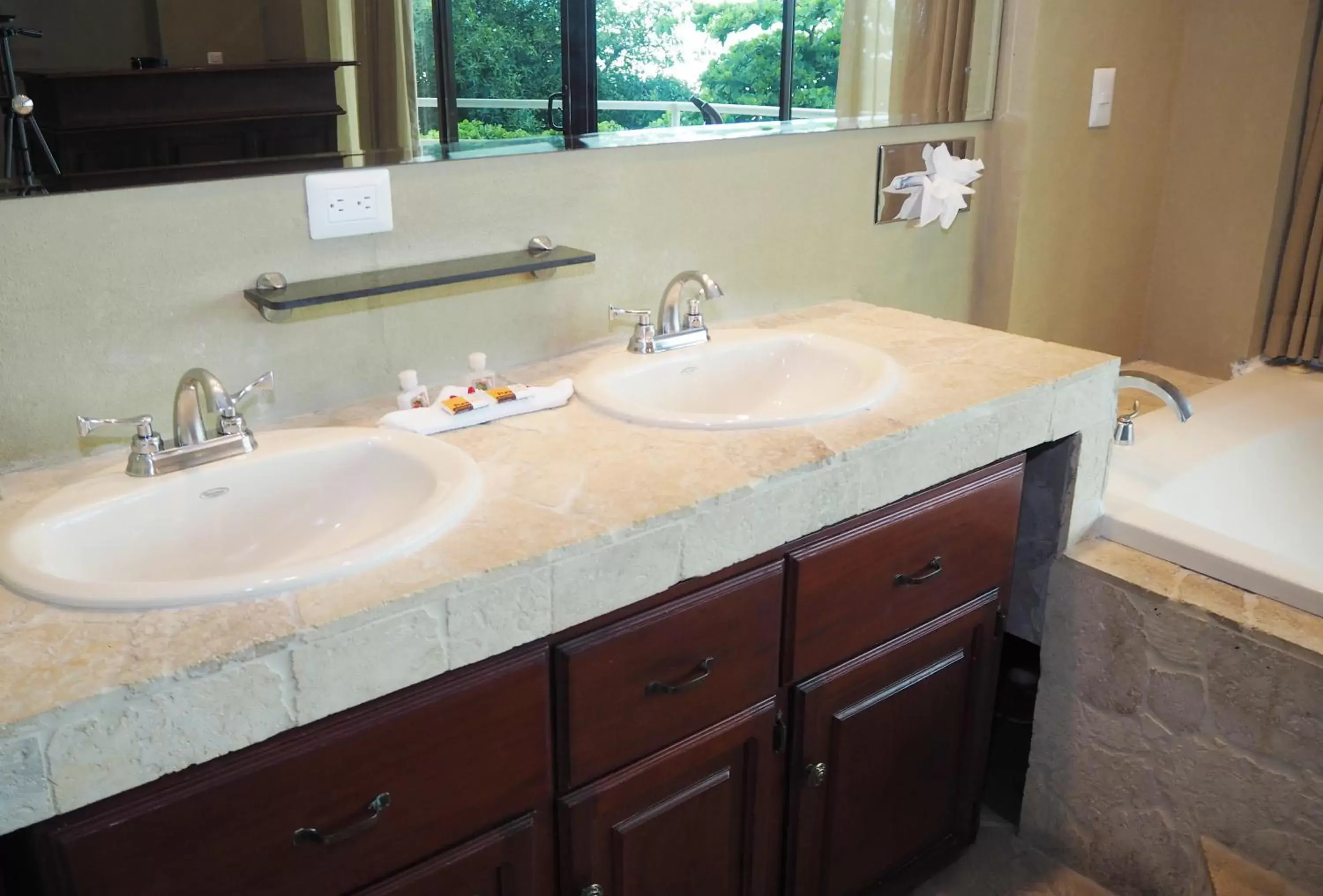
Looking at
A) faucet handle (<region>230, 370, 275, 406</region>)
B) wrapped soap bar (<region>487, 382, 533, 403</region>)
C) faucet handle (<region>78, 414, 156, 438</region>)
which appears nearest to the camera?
faucet handle (<region>78, 414, 156, 438</region>)

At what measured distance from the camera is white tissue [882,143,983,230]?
209 centimetres

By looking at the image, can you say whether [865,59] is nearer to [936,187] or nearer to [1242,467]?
[936,187]

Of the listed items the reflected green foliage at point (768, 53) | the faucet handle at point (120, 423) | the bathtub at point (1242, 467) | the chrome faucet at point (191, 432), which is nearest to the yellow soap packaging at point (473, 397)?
the chrome faucet at point (191, 432)

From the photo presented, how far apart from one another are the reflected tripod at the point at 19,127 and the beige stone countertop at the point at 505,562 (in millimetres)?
323

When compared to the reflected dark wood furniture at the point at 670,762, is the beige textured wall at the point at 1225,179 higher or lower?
higher

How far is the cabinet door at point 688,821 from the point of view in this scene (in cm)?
125

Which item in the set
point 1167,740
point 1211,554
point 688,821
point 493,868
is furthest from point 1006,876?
point 493,868

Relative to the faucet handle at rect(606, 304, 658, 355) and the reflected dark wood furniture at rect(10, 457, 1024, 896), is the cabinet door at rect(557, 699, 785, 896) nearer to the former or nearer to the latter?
the reflected dark wood furniture at rect(10, 457, 1024, 896)

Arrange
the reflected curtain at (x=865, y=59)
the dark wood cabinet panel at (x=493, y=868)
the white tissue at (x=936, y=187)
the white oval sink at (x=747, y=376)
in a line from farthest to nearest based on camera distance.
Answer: the white tissue at (x=936, y=187) < the reflected curtain at (x=865, y=59) < the white oval sink at (x=747, y=376) < the dark wood cabinet panel at (x=493, y=868)

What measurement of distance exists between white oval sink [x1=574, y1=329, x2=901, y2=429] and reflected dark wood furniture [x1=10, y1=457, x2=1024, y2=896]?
0.23 metres

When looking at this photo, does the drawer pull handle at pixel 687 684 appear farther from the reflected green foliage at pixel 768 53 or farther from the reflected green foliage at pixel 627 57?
the reflected green foliage at pixel 768 53

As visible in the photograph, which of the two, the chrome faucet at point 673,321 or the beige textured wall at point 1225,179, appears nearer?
the chrome faucet at point 673,321

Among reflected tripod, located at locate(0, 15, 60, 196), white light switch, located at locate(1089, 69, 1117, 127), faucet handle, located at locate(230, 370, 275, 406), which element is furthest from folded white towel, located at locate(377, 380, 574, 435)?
white light switch, located at locate(1089, 69, 1117, 127)

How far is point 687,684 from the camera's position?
1.28 meters
